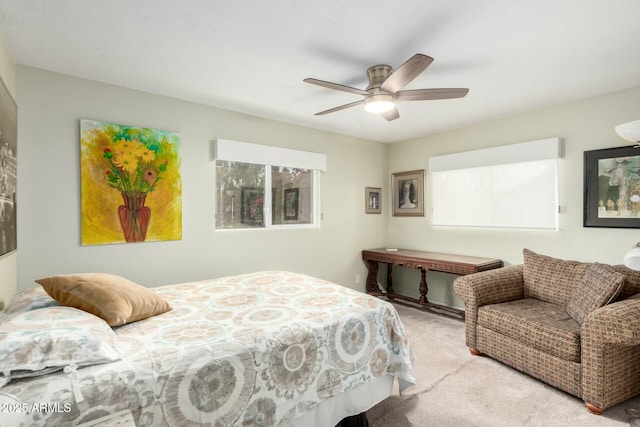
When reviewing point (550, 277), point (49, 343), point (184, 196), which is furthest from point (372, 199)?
point (49, 343)

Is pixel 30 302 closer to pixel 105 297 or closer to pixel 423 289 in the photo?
pixel 105 297

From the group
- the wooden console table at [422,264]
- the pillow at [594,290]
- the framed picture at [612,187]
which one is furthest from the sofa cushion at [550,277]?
the framed picture at [612,187]

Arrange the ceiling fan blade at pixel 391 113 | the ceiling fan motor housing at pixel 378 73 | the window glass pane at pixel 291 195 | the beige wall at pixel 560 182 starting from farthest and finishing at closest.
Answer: the window glass pane at pixel 291 195, the beige wall at pixel 560 182, the ceiling fan blade at pixel 391 113, the ceiling fan motor housing at pixel 378 73

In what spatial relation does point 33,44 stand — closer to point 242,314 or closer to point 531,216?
point 242,314

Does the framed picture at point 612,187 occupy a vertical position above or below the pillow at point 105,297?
above

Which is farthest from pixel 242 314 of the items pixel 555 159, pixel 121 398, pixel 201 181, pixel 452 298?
pixel 555 159

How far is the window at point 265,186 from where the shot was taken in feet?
11.4

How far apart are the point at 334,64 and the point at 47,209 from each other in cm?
245

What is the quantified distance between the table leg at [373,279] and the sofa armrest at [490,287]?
1.74m

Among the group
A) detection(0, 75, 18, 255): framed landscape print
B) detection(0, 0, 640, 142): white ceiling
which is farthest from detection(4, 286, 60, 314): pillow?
detection(0, 0, 640, 142): white ceiling

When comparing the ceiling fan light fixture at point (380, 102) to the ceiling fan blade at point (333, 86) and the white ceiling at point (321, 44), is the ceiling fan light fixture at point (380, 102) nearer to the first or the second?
the ceiling fan blade at point (333, 86)

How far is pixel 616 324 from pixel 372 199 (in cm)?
317

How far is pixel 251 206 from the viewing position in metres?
3.71

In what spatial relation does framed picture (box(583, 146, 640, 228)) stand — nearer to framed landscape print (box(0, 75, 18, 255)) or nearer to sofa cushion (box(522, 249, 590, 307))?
sofa cushion (box(522, 249, 590, 307))
